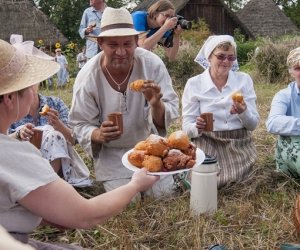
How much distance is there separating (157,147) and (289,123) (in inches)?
57.3

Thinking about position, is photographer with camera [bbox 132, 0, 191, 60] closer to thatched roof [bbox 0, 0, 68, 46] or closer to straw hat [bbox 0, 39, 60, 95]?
straw hat [bbox 0, 39, 60, 95]

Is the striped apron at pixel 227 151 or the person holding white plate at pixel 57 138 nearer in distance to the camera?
the person holding white plate at pixel 57 138

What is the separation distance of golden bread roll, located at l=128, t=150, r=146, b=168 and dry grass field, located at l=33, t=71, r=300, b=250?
592 mm

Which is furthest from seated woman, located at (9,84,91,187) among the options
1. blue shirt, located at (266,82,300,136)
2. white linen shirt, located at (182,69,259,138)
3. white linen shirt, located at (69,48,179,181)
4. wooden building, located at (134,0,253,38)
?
wooden building, located at (134,0,253,38)

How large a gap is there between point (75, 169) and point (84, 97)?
0.56 meters

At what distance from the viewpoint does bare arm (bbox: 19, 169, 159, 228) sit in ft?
5.53

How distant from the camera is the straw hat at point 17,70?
171 cm

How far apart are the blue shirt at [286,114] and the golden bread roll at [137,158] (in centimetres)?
153

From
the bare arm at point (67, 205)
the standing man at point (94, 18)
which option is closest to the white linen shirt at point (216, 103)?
the bare arm at point (67, 205)

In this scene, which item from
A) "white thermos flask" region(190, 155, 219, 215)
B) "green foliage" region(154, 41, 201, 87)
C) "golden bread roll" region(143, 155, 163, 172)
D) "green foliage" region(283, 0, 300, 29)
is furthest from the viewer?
"green foliage" region(283, 0, 300, 29)

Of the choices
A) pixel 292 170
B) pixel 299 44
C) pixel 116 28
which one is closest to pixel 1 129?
pixel 116 28

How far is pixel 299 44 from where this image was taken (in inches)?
470

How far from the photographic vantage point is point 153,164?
2.42 m

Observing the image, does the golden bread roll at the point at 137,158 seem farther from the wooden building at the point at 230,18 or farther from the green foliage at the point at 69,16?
the green foliage at the point at 69,16
